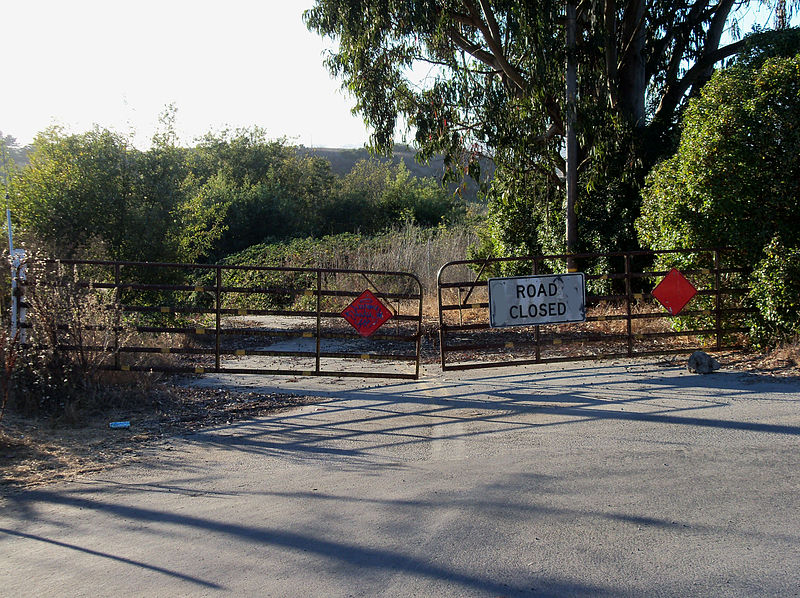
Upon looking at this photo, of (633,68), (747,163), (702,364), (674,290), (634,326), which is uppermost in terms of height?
(633,68)

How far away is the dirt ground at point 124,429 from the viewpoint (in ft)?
22.3

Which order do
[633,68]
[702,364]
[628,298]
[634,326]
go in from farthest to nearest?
[633,68] < [634,326] < [628,298] < [702,364]

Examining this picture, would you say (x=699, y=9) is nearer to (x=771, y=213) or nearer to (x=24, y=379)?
(x=771, y=213)

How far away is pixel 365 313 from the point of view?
35.5 ft

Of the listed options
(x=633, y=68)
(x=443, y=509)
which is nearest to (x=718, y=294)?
(x=443, y=509)

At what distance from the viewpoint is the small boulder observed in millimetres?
10695

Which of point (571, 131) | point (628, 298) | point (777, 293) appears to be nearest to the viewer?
point (777, 293)

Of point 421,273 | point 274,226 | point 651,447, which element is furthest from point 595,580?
point 274,226

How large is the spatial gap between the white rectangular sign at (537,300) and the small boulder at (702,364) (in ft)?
5.93

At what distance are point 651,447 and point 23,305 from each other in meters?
8.52

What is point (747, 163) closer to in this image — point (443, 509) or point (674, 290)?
point (674, 290)

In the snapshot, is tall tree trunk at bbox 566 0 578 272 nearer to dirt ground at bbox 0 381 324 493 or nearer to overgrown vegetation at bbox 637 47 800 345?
overgrown vegetation at bbox 637 47 800 345

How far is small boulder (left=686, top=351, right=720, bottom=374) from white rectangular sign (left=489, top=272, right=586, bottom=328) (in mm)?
1808

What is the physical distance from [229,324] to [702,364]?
42.8ft
